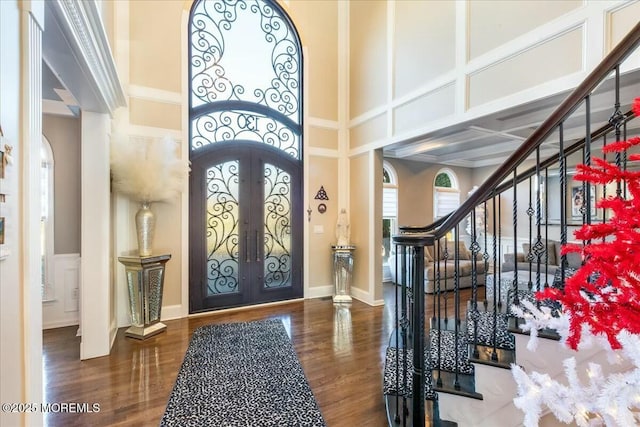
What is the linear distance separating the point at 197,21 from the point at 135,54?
1044 millimetres

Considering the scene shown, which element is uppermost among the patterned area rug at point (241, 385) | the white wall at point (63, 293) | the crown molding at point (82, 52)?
the crown molding at point (82, 52)

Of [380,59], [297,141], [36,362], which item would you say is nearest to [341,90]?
[380,59]

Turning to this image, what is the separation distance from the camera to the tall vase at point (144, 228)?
3492 millimetres

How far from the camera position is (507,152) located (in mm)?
6211

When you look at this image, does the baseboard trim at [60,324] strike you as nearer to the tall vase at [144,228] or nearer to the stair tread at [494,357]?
the tall vase at [144,228]

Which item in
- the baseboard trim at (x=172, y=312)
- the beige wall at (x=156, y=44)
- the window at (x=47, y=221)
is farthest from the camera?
the baseboard trim at (x=172, y=312)

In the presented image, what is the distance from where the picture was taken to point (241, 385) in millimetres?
2439

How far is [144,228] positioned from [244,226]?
1.38 m

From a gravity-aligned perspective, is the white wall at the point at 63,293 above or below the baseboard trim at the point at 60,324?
above

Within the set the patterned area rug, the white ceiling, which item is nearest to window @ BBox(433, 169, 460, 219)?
the white ceiling

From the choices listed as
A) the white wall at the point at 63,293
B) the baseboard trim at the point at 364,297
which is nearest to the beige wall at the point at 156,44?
the white wall at the point at 63,293

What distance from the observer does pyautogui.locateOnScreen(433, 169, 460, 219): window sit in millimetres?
7277

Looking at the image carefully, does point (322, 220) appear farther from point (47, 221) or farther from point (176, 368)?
point (47, 221)

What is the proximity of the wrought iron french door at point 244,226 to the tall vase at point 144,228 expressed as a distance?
69 cm
